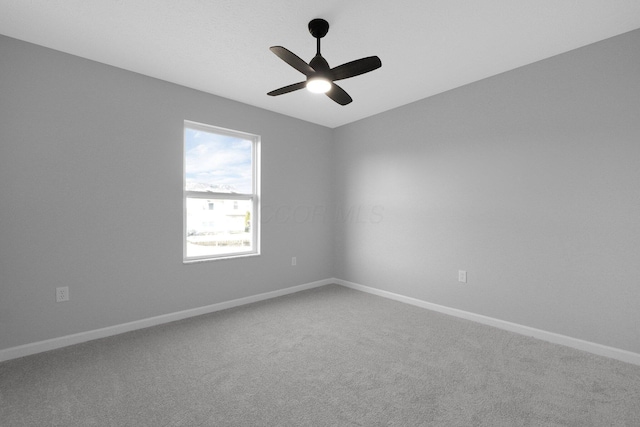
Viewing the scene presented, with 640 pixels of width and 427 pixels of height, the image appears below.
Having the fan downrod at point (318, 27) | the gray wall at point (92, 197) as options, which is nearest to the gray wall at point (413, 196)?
the gray wall at point (92, 197)

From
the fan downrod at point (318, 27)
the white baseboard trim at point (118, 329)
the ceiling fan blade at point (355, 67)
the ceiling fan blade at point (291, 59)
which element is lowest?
the white baseboard trim at point (118, 329)

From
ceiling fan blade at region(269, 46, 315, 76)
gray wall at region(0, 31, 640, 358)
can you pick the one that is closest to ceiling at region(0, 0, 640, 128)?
gray wall at region(0, 31, 640, 358)

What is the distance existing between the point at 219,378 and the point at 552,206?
303cm

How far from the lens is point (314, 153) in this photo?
4.41 meters

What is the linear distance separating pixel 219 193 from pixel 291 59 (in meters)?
2.07

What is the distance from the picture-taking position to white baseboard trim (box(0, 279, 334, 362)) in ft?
7.50

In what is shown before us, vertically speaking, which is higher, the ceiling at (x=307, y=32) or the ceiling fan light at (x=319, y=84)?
the ceiling at (x=307, y=32)

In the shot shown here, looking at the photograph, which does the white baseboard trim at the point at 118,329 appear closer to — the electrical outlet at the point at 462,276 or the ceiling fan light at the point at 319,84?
the electrical outlet at the point at 462,276

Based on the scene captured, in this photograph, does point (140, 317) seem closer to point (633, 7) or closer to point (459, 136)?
point (459, 136)

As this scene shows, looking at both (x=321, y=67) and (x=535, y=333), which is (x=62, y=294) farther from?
(x=535, y=333)

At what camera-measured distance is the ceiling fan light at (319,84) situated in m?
2.02

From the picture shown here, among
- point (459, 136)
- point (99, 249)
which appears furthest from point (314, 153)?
point (99, 249)

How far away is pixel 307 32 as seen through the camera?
2213 mm

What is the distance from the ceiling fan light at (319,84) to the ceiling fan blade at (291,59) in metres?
0.06
